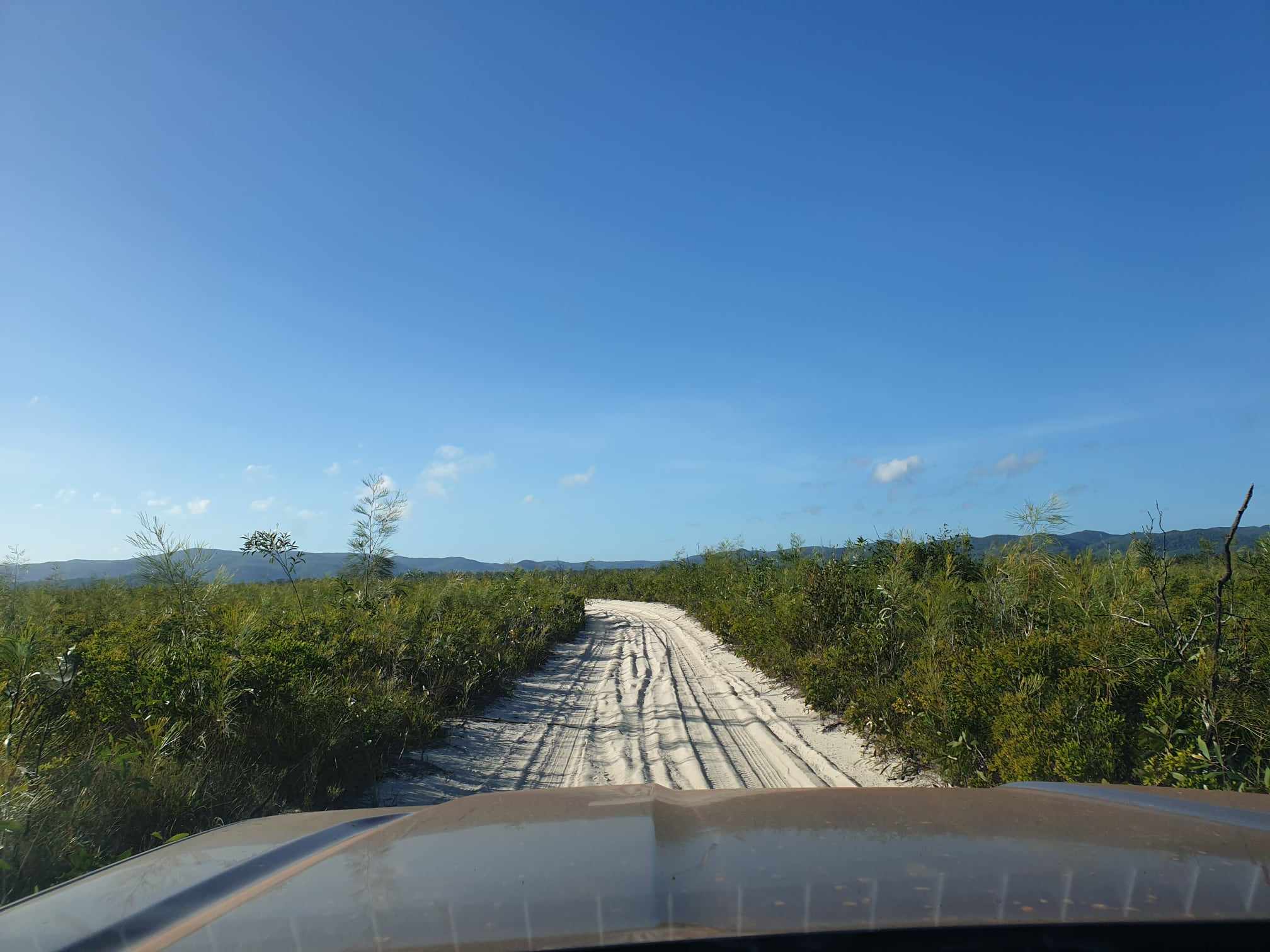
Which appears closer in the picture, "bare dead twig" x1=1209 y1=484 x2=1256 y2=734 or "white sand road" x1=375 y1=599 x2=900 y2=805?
"bare dead twig" x1=1209 y1=484 x2=1256 y2=734

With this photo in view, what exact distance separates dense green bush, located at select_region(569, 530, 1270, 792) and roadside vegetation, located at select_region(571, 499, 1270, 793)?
16 millimetres

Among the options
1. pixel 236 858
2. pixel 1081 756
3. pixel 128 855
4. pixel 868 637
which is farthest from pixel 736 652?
pixel 236 858

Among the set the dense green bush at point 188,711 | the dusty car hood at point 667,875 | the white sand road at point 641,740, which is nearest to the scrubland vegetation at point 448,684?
the dense green bush at point 188,711

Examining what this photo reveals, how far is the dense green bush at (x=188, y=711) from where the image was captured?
4398 mm

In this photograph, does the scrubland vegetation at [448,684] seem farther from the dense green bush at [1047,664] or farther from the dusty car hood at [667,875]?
the dusty car hood at [667,875]

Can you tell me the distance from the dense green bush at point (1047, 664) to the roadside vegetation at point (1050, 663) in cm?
2

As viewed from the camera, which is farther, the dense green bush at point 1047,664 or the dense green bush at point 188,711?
the dense green bush at point 1047,664

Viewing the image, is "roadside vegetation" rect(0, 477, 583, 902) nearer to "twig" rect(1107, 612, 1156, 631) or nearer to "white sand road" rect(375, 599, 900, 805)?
"white sand road" rect(375, 599, 900, 805)

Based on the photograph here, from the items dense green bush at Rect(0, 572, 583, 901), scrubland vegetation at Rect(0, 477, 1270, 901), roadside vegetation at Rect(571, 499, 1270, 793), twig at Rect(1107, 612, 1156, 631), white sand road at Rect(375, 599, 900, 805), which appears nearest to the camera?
dense green bush at Rect(0, 572, 583, 901)

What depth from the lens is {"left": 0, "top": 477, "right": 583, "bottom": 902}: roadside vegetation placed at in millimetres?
4430

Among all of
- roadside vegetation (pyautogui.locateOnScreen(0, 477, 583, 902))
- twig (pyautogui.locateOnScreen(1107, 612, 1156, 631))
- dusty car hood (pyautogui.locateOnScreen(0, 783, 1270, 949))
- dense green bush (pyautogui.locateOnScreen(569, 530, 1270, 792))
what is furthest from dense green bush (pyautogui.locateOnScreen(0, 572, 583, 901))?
twig (pyautogui.locateOnScreen(1107, 612, 1156, 631))

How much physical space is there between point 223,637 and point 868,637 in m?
7.25

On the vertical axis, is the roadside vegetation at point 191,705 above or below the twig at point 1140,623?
below

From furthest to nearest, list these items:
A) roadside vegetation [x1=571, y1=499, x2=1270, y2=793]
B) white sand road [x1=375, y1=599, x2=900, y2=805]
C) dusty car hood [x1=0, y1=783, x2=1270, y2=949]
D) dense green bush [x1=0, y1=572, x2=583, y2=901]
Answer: white sand road [x1=375, y1=599, x2=900, y2=805], roadside vegetation [x1=571, y1=499, x2=1270, y2=793], dense green bush [x1=0, y1=572, x2=583, y2=901], dusty car hood [x1=0, y1=783, x2=1270, y2=949]
